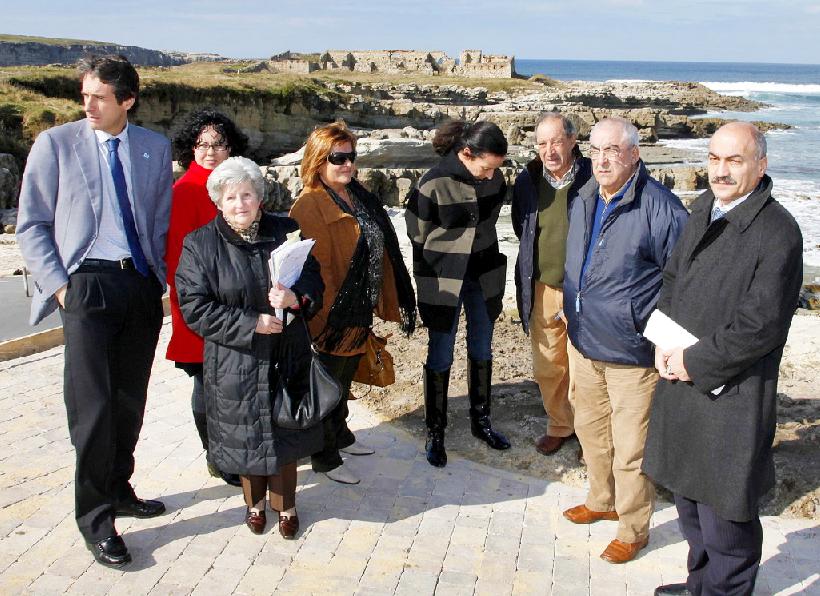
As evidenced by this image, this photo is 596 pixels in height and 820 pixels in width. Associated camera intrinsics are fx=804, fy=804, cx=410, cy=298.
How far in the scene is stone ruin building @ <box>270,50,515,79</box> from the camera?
7019 centimetres

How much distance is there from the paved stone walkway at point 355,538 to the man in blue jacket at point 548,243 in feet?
2.06

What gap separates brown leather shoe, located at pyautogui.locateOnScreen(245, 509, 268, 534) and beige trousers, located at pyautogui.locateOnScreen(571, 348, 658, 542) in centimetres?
159

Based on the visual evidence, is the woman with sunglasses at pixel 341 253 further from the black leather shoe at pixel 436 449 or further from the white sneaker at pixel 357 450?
the black leather shoe at pixel 436 449

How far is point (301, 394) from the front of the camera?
3.65 meters

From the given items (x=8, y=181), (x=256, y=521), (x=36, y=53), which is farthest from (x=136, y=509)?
(x=36, y=53)

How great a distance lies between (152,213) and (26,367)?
9.38ft

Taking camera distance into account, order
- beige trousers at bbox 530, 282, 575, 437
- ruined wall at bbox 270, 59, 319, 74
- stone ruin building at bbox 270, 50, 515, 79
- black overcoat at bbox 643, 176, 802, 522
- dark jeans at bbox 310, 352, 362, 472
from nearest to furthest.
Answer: black overcoat at bbox 643, 176, 802, 522 < dark jeans at bbox 310, 352, 362, 472 < beige trousers at bbox 530, 282, 575, 437 < ruined wall at bbox 270, 59, 319, 74 < stone ruin building at bbox 270, 50, 515, 79

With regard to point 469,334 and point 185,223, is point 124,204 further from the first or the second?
point 469,334

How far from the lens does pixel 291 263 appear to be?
351 centimetres

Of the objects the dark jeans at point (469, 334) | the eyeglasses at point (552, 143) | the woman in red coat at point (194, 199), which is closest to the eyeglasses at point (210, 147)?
the woman in red coat at point (194, 199)

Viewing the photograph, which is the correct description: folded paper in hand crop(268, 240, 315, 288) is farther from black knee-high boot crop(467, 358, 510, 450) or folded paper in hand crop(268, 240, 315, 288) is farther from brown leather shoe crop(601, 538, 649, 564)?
brown leather shoe crop(601, 538, 649, 564)

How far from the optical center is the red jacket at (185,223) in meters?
3.90

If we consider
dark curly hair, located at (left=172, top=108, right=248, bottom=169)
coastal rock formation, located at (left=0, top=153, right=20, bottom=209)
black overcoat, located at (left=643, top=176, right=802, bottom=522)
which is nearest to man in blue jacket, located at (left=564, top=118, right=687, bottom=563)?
black overcoat, located at (left=643, top=176, right=802, bottom=522)

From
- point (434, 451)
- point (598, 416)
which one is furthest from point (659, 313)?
point (434, 451)
